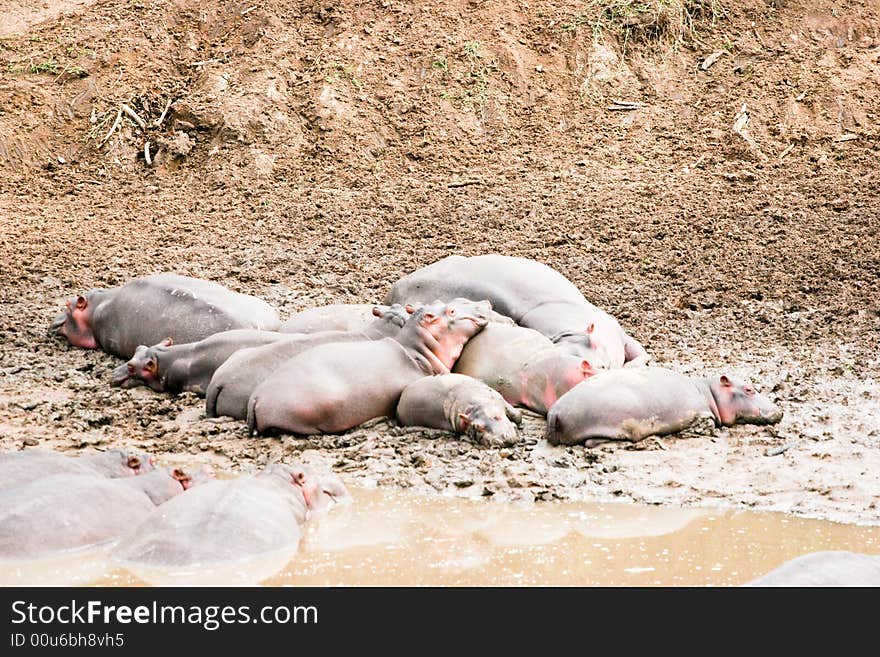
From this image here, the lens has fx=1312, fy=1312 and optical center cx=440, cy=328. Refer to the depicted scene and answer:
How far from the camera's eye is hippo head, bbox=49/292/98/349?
8203 mm

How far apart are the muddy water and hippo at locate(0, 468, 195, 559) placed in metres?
0.29

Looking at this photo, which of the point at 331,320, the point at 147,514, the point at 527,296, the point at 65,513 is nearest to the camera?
the point at 65,513

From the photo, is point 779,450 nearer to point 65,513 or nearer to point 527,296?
point 527,296

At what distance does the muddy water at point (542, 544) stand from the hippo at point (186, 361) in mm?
1981

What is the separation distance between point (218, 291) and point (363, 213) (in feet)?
8.92

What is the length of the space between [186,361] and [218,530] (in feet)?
9.44

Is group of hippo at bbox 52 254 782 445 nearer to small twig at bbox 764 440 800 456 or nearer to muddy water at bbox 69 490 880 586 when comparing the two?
small twig at bbox 764 440 800 456

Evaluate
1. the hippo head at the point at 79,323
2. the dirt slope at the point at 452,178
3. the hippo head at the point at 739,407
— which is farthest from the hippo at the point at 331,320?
the hippo head at the point at 739,407

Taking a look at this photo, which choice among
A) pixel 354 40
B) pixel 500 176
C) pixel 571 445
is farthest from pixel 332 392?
pixel 354 40

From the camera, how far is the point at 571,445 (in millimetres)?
6074

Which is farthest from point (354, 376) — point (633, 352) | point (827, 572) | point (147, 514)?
point (827, 572)

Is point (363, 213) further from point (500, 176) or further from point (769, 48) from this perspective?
point (769, 48)

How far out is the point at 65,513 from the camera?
464cm

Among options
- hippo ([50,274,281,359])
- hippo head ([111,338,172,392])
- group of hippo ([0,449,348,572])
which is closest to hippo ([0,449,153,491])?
group of hippo ([0,449,348,572])
